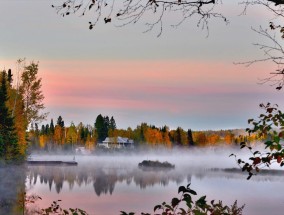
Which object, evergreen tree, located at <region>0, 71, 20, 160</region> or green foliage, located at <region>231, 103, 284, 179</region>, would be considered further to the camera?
evergreen tree, located at <region>0, 71, 20, 160</region>

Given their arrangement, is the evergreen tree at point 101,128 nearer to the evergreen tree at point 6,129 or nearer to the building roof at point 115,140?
the building roof at point 115,140

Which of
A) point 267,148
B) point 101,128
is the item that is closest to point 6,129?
point 267,148

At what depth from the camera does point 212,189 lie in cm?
4297

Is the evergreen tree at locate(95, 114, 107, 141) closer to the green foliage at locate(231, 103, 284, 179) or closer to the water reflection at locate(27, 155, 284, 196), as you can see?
the water reflection at locate(27, 155, 284, 196)

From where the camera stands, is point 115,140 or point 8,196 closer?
point 8,196

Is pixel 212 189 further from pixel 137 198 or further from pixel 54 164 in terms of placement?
pixel 54 164

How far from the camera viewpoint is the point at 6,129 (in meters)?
52.1

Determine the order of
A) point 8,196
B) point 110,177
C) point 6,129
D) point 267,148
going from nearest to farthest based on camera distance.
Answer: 1. point 267,148
2. point 8,196
3. point 6,129
4. point 110,177

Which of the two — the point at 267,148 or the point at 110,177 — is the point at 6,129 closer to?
the point at 110,177

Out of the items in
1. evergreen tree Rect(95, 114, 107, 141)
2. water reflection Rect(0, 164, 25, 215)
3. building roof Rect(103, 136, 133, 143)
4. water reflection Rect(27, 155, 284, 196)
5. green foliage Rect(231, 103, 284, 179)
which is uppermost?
evergreen tree Rect(95, 114, 107, 141)

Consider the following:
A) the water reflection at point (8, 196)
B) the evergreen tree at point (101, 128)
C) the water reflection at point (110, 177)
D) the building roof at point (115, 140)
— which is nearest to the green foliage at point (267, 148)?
the water reflection at point (8, 196)

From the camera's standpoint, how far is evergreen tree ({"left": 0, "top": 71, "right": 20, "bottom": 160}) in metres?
51.2

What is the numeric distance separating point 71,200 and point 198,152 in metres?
155

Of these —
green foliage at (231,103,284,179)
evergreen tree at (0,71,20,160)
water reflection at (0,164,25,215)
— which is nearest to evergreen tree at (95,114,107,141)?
evergreen tree at (0,71,20,160)
